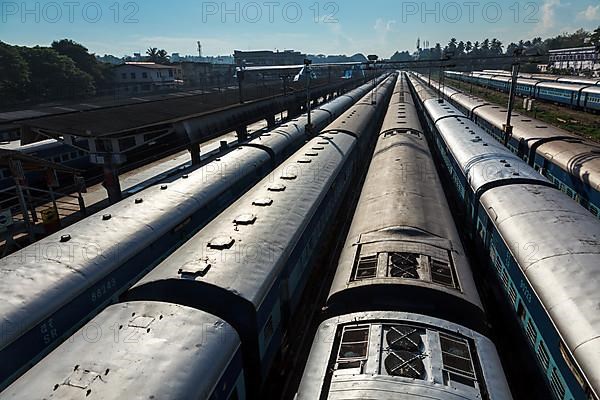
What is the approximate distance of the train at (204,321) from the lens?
640 cm

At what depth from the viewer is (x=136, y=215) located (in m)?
13.8

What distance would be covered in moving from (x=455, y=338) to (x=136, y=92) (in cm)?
9436

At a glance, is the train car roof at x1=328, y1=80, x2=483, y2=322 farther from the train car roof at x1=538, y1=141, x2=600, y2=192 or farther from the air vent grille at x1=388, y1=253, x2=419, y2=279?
the train car roof at x1=538, y1=141, x2=600, y2=192

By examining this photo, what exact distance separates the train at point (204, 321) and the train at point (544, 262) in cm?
626

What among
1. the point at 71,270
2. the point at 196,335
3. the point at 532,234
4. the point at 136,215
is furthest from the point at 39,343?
the point at 532,234

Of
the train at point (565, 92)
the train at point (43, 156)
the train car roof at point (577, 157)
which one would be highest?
the train at point (565, 92)

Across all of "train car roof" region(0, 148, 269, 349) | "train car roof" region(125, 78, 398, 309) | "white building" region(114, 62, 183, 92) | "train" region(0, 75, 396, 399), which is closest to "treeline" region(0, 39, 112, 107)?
"white building" region(114, 62, 183, 92)

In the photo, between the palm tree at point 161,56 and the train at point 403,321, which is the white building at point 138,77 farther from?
the train at point 403,321

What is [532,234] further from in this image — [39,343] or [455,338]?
[39,343]

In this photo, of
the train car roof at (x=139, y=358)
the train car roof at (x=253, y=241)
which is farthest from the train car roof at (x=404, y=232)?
the train car roof at (x=139, y=358)

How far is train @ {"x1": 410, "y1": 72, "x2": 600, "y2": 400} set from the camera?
289 inches

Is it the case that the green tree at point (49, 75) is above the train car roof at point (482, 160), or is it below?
above

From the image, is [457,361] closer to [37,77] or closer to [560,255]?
[560,255]

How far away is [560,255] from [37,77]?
84618 mm
